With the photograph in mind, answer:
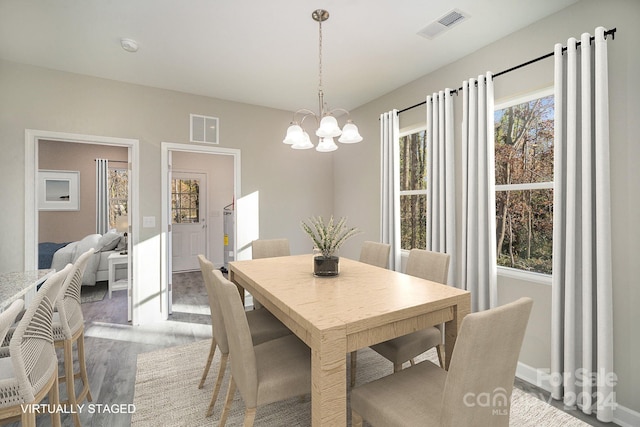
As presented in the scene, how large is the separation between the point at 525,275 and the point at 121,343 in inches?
142

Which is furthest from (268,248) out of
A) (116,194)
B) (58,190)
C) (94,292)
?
(58,190)

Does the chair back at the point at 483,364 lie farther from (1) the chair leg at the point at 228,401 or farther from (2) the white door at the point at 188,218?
(2) the white door at the point at 188,218

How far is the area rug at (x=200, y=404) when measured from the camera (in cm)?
179

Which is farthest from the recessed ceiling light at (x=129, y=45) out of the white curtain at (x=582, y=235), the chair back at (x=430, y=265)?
the white curtain at (x=582, y=235)

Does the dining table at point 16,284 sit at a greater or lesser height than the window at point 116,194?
lesser

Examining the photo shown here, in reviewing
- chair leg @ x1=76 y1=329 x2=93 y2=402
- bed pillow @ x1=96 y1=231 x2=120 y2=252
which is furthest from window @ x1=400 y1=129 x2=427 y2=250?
bed pillow @ x1=96 y1=231 x2=120 y2=252

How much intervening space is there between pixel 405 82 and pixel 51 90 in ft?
11.9

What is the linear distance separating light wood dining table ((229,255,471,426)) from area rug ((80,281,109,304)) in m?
3.27

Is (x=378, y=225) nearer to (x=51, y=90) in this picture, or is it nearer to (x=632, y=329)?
(x=632, y=329)

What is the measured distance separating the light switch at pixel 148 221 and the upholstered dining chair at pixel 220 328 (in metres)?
1.86

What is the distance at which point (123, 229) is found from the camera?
499 cm

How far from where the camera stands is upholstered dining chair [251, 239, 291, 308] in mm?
3040

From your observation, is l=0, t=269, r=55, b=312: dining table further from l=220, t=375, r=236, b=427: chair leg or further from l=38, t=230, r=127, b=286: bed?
l=38, t=230, r=127, b=286: bed

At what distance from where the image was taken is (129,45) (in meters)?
2.50
